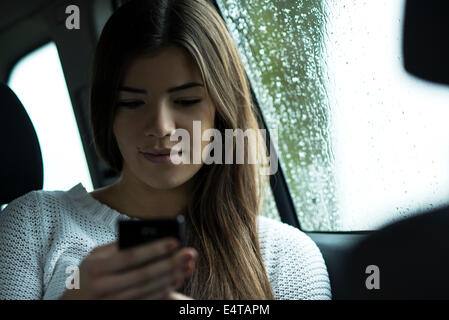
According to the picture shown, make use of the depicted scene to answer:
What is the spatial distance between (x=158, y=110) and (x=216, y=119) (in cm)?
22

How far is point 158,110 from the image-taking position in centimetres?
121

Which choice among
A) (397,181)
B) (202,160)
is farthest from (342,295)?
(202,160)

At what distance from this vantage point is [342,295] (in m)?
1.38

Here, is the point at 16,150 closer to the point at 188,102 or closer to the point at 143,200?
the point at 143,200

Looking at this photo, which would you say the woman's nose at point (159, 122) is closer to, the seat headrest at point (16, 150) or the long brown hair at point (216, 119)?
the long brown hair at point (216, 119)

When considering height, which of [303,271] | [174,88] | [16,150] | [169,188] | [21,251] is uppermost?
[174,88]

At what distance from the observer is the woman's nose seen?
3.94 feet

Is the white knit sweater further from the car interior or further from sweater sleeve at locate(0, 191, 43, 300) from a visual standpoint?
the car interior

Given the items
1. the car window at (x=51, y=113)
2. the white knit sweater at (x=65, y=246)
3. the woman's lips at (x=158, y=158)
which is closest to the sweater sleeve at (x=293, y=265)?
the white knit sweater at (x=65, y=246)

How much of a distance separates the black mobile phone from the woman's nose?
0.43m

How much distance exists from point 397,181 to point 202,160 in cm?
51

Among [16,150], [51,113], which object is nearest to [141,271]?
[16,150]
